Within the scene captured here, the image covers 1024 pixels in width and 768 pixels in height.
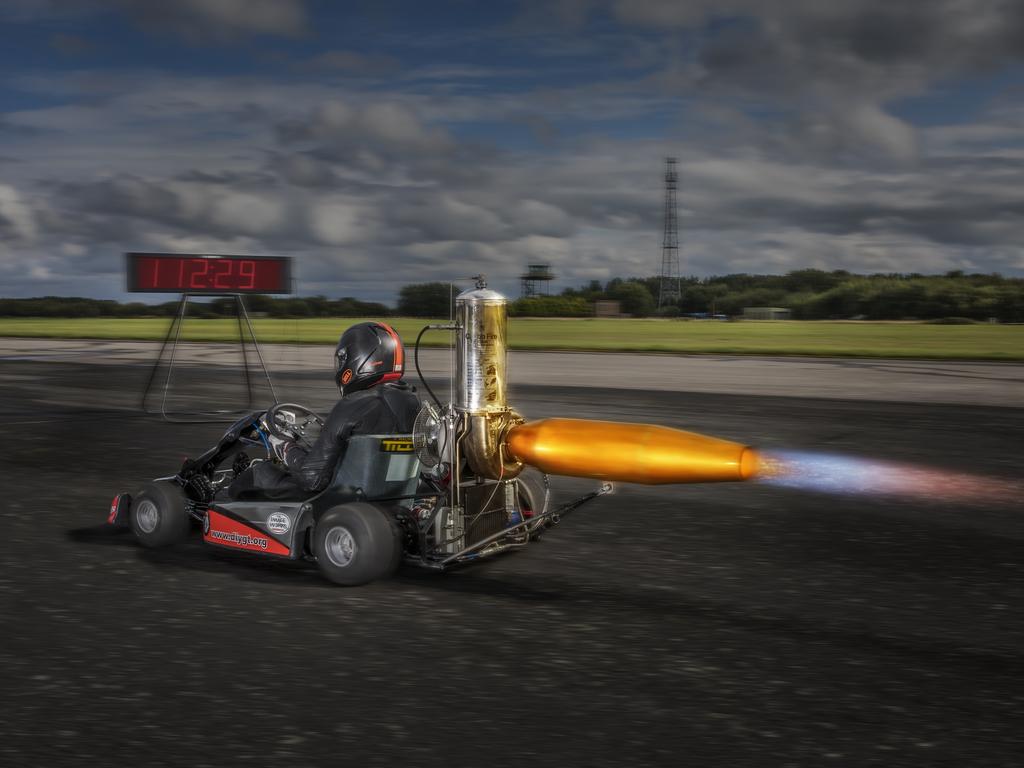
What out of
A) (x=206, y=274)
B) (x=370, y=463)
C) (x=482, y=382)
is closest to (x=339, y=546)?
(x=370, y=463)

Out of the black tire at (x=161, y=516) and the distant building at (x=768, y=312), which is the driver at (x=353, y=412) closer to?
the black tire at (x=161, y=516)

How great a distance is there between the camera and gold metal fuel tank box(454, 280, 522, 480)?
19.7ft

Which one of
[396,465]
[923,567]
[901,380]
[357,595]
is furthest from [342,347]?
[901,380]

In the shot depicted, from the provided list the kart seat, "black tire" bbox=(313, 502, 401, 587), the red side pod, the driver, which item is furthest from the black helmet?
the red side pod

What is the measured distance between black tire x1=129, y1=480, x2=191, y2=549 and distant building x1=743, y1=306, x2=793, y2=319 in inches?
2374

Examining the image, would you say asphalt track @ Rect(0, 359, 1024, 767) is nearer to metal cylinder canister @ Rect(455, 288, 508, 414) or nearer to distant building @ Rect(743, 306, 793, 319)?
metal cylinder canister @ Rect(455, 288, 508, 414)

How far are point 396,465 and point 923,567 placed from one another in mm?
3253

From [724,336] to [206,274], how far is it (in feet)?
123

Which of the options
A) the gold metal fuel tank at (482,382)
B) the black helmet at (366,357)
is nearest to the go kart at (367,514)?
the gold metal fuel tank at (482,382)

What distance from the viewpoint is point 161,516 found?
6.77 m

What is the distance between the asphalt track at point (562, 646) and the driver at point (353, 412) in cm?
55

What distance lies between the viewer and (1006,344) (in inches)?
1615

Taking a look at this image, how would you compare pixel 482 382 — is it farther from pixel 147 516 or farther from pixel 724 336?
pixel 724 336

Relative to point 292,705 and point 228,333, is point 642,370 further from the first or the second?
point 228,333
